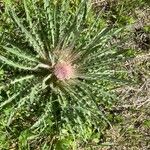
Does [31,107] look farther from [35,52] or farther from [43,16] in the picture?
[43,16]

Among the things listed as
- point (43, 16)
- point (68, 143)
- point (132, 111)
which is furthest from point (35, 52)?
point (132, 111)

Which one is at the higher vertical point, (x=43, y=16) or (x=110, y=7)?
(x=110, y=7)

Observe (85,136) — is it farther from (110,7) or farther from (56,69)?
(110,7)

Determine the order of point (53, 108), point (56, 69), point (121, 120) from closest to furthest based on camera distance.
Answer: point (56, 69)
point (53, 108)
point (121, 120)

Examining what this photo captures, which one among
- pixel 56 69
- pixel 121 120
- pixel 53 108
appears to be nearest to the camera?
pixel 56 69

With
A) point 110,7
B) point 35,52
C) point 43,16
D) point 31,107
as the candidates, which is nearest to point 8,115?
point 31,107

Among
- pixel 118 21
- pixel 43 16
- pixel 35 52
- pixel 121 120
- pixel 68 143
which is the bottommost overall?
pixel 68 143

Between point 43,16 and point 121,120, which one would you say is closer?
point 43,16
